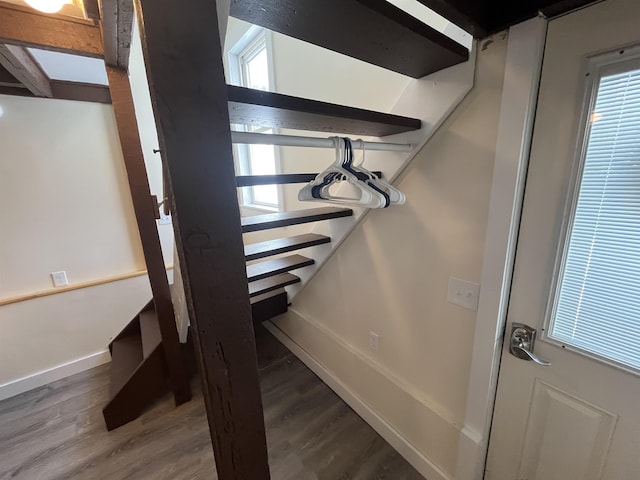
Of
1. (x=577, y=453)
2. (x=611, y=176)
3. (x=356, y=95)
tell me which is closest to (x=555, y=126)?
(x=611, y=176)

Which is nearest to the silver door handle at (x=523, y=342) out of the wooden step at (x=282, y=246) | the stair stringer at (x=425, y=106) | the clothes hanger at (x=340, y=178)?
the clothes hanger at (x=340, y=178)

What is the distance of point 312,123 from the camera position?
856 millimetres

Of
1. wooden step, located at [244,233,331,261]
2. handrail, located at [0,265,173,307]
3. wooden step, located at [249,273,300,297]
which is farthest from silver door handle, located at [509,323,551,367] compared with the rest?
handrail, located at [0,265,173,307]

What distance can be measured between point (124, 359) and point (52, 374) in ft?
1.96

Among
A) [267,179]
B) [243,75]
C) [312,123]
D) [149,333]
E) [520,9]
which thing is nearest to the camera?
[520,9]

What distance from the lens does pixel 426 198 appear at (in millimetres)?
1144

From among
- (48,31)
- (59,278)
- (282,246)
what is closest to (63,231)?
(59,278)

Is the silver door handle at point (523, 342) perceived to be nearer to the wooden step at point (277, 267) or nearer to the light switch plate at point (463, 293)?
the light switch plate at point (463, 293)

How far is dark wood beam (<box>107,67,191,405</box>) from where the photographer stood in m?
1.44

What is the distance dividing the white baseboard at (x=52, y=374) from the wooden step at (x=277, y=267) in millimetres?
1784

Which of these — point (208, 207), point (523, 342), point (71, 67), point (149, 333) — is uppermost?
point (71, 67)

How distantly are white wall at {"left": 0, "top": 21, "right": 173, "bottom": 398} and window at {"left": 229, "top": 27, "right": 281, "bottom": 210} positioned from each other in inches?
34.5

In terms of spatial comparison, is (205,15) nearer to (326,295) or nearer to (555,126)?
(555,126)

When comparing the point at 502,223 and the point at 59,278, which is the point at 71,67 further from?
the point at 502,223
